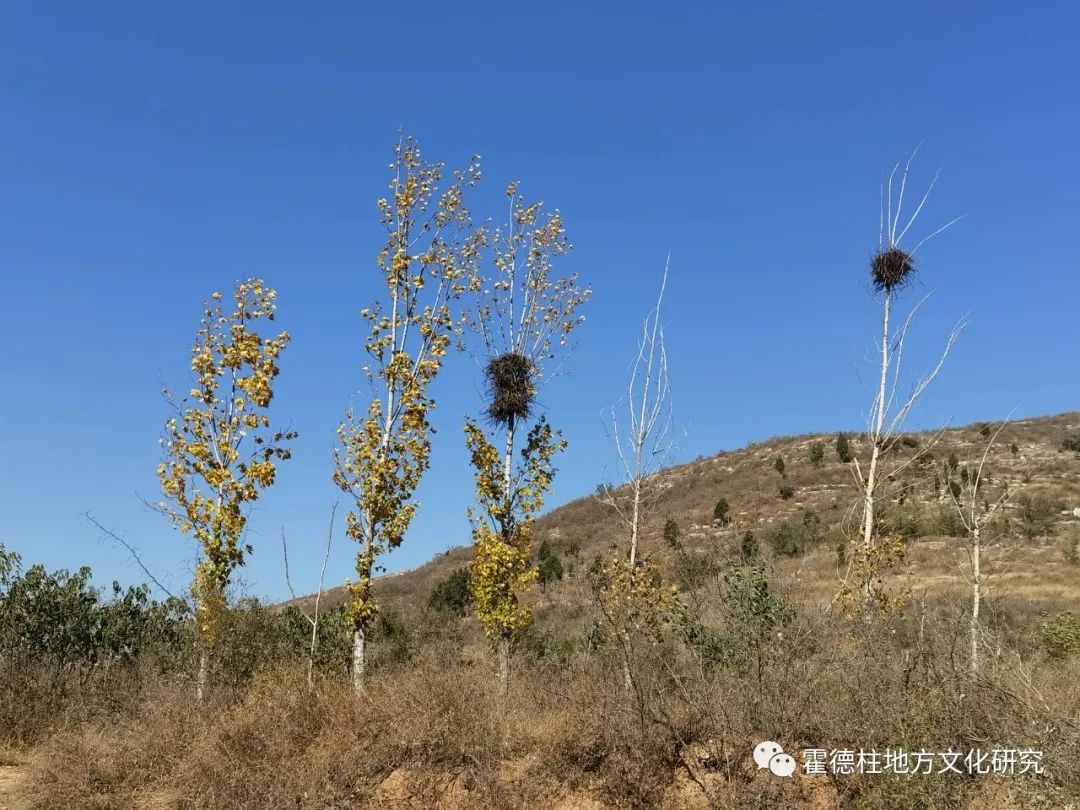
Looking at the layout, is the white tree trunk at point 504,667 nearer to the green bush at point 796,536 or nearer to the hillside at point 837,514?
the hillside at point 837,514

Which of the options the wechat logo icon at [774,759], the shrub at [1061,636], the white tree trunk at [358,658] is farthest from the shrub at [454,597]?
the wechat logo icon at [774,759]

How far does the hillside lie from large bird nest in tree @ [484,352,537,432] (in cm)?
400

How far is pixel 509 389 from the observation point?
15.3 meters

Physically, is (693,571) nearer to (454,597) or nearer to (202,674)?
(202,674)

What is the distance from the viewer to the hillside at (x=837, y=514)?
30.1 metres

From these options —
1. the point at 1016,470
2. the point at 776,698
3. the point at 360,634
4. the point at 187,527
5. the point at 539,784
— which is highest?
the point at 1016,470

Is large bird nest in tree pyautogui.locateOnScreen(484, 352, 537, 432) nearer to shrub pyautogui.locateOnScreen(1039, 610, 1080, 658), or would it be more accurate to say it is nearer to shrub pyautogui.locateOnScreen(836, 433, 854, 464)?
shrub pyautogui.locateOnScreen(1039, 610, 1080, 658)

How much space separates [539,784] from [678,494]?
56210 millimetres

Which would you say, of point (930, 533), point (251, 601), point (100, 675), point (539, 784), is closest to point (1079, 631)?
point (539, 784)

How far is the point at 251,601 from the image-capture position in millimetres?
16438

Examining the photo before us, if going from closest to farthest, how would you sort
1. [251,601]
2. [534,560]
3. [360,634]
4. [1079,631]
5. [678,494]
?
[360,634]
[251,601]
[1079,631]
[534,560]
[678,494]

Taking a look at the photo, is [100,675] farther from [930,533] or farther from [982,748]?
[930,533]

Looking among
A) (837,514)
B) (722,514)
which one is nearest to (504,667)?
(837,514)

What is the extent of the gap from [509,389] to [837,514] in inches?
1407
